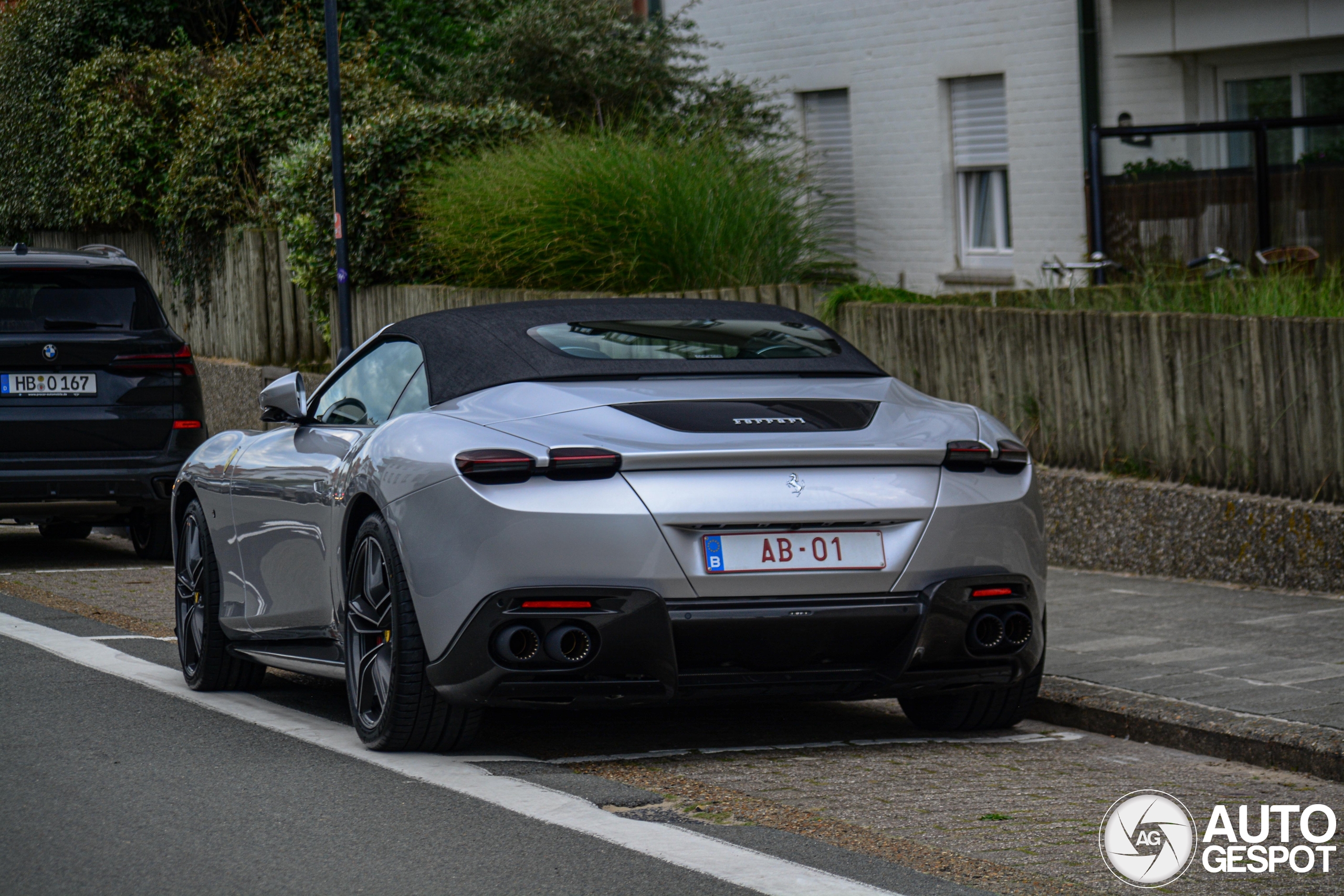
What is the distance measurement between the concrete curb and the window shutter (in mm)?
11626

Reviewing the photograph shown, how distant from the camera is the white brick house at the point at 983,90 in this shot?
15.9 m

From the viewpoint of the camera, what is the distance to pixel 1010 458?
5984mm

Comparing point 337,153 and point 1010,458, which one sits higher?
point 337,153

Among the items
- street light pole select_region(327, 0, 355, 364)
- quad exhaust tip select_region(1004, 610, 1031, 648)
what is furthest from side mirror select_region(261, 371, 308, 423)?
street light pole select_region(327, 0, 355, 364)

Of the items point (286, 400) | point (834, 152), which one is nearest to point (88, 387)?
point (286, 400)

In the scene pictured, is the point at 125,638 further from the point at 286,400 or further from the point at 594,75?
the point at 594,75

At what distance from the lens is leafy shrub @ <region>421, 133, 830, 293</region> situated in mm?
13805

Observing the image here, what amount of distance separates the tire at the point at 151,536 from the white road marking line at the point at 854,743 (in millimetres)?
6713

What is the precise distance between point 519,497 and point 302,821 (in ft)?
3.44

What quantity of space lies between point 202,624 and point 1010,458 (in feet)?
10.6

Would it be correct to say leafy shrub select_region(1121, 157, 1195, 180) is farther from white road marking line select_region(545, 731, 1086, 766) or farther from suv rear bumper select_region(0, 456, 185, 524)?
white road marking line select_region(545, 731, 1086, 766)

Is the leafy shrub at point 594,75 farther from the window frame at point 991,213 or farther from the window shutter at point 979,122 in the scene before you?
the window frame at point 991,213

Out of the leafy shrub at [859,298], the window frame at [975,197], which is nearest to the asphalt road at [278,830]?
the leafy shrub at [859,298]

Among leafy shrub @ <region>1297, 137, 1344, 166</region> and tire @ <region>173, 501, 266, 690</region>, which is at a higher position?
leafy shrub @ <region>1297, 137, 1344, 166</region>
